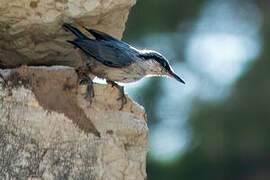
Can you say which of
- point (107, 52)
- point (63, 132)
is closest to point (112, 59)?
point (107, 52)

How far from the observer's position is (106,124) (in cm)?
425

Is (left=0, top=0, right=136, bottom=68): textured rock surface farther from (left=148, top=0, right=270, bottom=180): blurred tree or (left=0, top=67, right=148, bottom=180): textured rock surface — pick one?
(left=148, top=0, right=270, bottom=180): blurred tree

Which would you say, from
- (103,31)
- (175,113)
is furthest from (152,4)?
(103,31)

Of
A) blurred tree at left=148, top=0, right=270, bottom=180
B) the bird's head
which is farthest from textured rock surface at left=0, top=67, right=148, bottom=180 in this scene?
blurred tree at left=148, top=0, right=270, bottom=180

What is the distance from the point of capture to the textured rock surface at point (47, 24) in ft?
14.1

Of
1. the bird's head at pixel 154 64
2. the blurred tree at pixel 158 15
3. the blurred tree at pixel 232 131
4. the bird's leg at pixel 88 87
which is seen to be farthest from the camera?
the blurred tree at pixel 158 15

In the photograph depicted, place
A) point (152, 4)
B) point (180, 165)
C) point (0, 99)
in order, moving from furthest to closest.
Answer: point (152, 4) → point (180, 165) → point (0, 99)

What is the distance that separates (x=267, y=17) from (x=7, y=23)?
5862mm

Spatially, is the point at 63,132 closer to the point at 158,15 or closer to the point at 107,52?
the point at 107,52

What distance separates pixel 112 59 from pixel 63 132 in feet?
2.65

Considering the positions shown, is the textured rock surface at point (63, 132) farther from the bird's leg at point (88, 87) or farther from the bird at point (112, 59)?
the bird at point (112, 59)

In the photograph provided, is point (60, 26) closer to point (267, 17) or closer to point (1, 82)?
point (1, 82)

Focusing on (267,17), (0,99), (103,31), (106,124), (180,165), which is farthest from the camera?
(267,17)

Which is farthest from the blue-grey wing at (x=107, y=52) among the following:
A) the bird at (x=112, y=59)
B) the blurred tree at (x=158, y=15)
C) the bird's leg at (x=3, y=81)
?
the blurred tree at (x=158, y=15)
